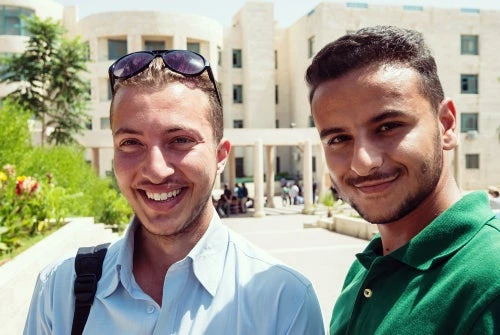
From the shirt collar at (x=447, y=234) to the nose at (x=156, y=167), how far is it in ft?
3.23

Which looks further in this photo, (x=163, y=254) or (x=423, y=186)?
(x=163, y=254)

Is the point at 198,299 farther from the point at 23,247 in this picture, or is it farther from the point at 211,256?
the point at 23,247

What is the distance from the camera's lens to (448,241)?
180 cm

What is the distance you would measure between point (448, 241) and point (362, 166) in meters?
0.41

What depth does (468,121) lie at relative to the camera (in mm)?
36656

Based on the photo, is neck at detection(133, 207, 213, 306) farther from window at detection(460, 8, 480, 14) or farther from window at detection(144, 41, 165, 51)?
window at detection(460, 8, 480, 14)

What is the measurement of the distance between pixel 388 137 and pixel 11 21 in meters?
40.0

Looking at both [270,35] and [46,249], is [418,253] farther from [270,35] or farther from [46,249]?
[270,35]

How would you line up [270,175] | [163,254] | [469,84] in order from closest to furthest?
1. [163,254]
2. [270,175]
3. [469,84]

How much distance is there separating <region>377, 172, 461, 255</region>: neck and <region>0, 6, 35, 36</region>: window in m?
39.0

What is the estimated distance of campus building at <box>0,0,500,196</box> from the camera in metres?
35.7

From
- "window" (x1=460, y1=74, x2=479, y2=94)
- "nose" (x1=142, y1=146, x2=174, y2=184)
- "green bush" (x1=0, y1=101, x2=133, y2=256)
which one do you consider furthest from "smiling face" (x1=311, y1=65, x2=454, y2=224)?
"window" (x1=460, y1=74, x2=479, y2=94)

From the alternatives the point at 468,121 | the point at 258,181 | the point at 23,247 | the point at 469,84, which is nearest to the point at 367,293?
the point at 23,247

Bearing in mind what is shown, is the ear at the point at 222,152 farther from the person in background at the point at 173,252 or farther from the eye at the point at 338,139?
the eye at the point at 338,139
